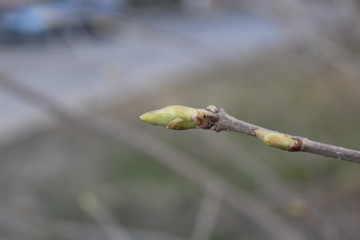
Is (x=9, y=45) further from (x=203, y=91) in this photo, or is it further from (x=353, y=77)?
(x=353, y=77)

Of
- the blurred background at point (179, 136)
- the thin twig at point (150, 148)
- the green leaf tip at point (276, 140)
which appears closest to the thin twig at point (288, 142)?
the green leaf tip at point (276, 140)

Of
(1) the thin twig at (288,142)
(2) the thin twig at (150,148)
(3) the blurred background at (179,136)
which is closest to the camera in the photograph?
(1) the thin twig at (288,142)

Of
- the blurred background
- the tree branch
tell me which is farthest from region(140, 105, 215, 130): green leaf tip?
the blurred background

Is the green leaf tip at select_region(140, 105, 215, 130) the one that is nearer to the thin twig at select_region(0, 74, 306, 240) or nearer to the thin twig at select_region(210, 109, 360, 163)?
the thin twig at select_region(210, 109, 360, 163)

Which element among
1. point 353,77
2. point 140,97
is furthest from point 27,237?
point 140,97

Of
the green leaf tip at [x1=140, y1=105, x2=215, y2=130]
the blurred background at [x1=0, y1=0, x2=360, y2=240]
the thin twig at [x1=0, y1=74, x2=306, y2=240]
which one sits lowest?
the green leaf tip at [x1=140, y1=105, x2=215, y2=130]

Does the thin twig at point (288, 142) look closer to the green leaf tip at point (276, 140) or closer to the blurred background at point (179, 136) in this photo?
the green leaf tip at point (276, 140)

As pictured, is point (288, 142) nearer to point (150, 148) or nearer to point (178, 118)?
point (178, 118)
